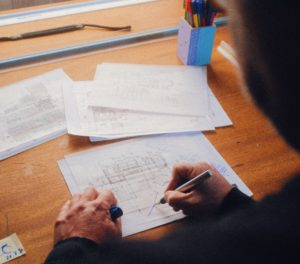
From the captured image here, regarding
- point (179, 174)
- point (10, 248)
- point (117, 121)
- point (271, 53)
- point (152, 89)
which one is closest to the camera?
point (271, 53)

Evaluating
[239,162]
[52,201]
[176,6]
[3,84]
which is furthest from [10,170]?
[176,6]

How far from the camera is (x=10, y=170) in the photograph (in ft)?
2.77

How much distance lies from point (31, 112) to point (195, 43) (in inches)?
19.0

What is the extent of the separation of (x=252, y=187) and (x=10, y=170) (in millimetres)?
511

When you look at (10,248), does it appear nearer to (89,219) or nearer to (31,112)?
(89,219)

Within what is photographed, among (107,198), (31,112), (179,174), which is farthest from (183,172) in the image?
(31,112)

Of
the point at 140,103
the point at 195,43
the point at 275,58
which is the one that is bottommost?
the point at 140,103

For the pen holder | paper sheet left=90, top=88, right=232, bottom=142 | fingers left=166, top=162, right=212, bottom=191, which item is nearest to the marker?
fingers left=166, top=162, right=212, bottom=191

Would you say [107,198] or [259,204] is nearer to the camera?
[259,204]

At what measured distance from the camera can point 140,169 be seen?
855mm

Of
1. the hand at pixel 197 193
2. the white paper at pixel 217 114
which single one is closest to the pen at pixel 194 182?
the hand at pixel 197 193

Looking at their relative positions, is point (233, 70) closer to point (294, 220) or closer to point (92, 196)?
point (92, 196)

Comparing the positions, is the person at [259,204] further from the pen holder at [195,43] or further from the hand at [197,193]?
the pen holder at [195,43]

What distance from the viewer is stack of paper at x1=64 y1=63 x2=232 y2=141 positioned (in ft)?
3.11
